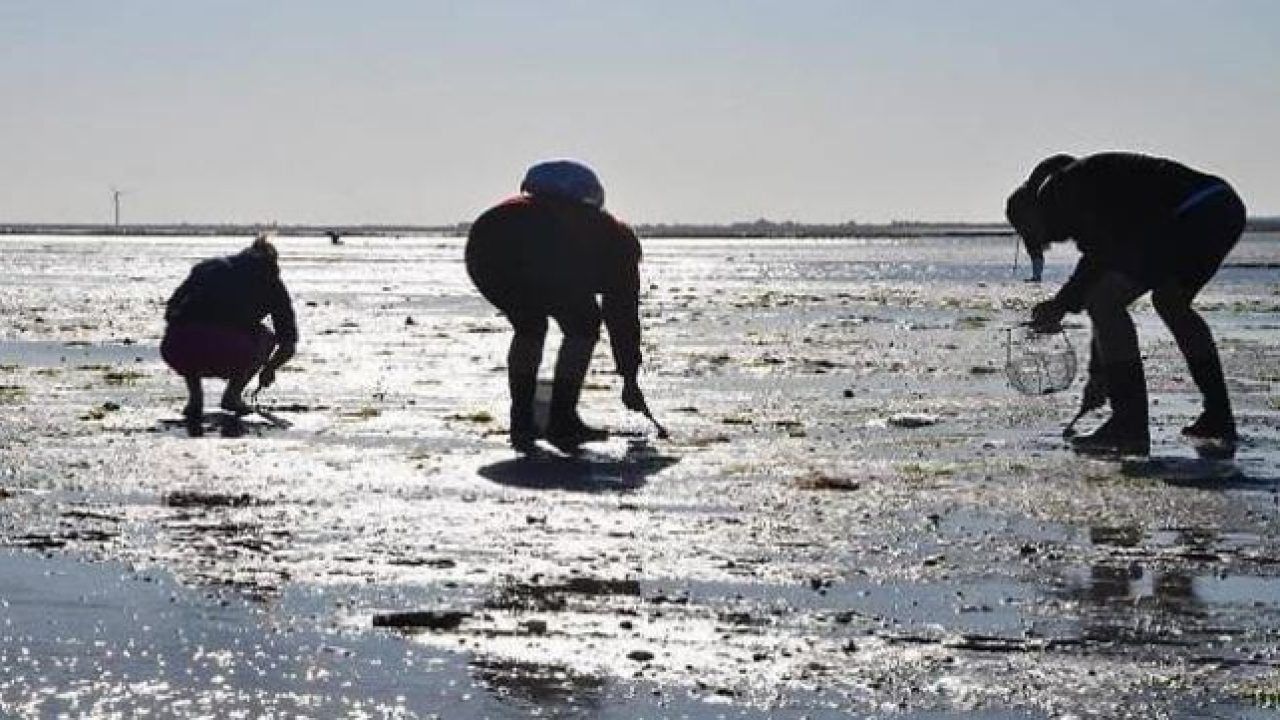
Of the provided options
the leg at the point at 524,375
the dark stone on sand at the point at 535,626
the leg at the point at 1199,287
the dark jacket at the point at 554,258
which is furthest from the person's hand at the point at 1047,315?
the dark stone on sand at the point at 535,626

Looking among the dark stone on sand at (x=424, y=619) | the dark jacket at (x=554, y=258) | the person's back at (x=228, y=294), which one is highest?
the dark jacket at (x=554, y=258)

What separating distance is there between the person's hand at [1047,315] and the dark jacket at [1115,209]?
0.23 feet

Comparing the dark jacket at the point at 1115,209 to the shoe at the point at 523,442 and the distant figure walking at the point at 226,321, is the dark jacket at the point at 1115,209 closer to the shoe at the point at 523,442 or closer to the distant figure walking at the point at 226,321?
the shoe at the point at 523,442

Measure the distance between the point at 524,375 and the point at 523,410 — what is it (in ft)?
0.69

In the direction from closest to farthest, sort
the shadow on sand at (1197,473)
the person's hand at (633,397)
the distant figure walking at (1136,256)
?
the shadow on sand at (1197,473) < the distant figure walking at (1136,256) < the person's hand at (633,397)

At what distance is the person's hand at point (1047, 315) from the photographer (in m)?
13.4

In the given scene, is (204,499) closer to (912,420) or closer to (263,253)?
(263,253)

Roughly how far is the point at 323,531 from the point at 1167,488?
423cm

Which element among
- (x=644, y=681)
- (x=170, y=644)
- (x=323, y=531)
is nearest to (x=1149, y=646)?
(x=644, y=681)

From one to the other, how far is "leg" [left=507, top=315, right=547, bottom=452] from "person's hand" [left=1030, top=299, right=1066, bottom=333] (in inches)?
121

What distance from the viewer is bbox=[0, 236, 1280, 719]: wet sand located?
604 cm

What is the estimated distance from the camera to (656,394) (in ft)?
58.0

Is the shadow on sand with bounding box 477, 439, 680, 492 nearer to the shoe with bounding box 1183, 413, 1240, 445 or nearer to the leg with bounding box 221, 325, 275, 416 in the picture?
the leg with bounding box 221, 325, 275, 416

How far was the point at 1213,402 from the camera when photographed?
43.3 ft
